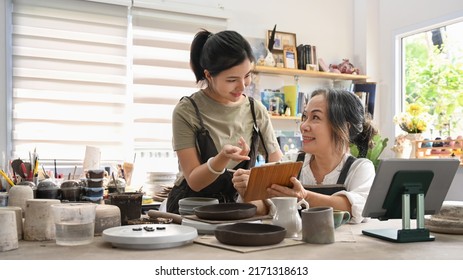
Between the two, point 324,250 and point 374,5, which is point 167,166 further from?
point 324,250

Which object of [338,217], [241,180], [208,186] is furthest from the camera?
[208,186]

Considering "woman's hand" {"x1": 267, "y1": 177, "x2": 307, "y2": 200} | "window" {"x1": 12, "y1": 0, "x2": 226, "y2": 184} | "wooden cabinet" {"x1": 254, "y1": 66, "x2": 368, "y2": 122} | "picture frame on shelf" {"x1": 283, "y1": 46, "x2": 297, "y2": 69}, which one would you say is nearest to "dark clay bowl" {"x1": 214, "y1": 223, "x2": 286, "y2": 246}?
"woman's hand" {"x1": 267, "y1": 177, "x2": 307, "y2": 200}

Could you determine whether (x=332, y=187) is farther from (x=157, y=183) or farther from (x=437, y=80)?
(x=437, y=80)

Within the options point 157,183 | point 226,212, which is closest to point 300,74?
point 157,183

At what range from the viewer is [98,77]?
428cm

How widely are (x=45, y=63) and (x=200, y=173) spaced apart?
8.91 feet

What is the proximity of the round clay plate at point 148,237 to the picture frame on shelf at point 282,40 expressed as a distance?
379 cm

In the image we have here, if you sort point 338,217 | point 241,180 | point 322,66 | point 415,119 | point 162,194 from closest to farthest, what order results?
1. point 338,217
2. point 241,180
3. point 162,194
4. point 415,119
5. point 322,66

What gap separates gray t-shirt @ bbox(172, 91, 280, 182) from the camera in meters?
2.16

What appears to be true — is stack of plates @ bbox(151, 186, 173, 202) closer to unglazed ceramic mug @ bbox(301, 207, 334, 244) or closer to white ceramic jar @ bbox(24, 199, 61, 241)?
white ceramic jar @ bbox(24, 199, 61, 241)

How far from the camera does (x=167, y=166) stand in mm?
4590

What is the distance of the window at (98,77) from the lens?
4047 mm

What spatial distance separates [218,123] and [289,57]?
283 centimetres

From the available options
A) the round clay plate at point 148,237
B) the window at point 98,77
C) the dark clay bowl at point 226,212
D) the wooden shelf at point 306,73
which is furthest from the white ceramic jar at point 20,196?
the wooden shelf at point 306,73
